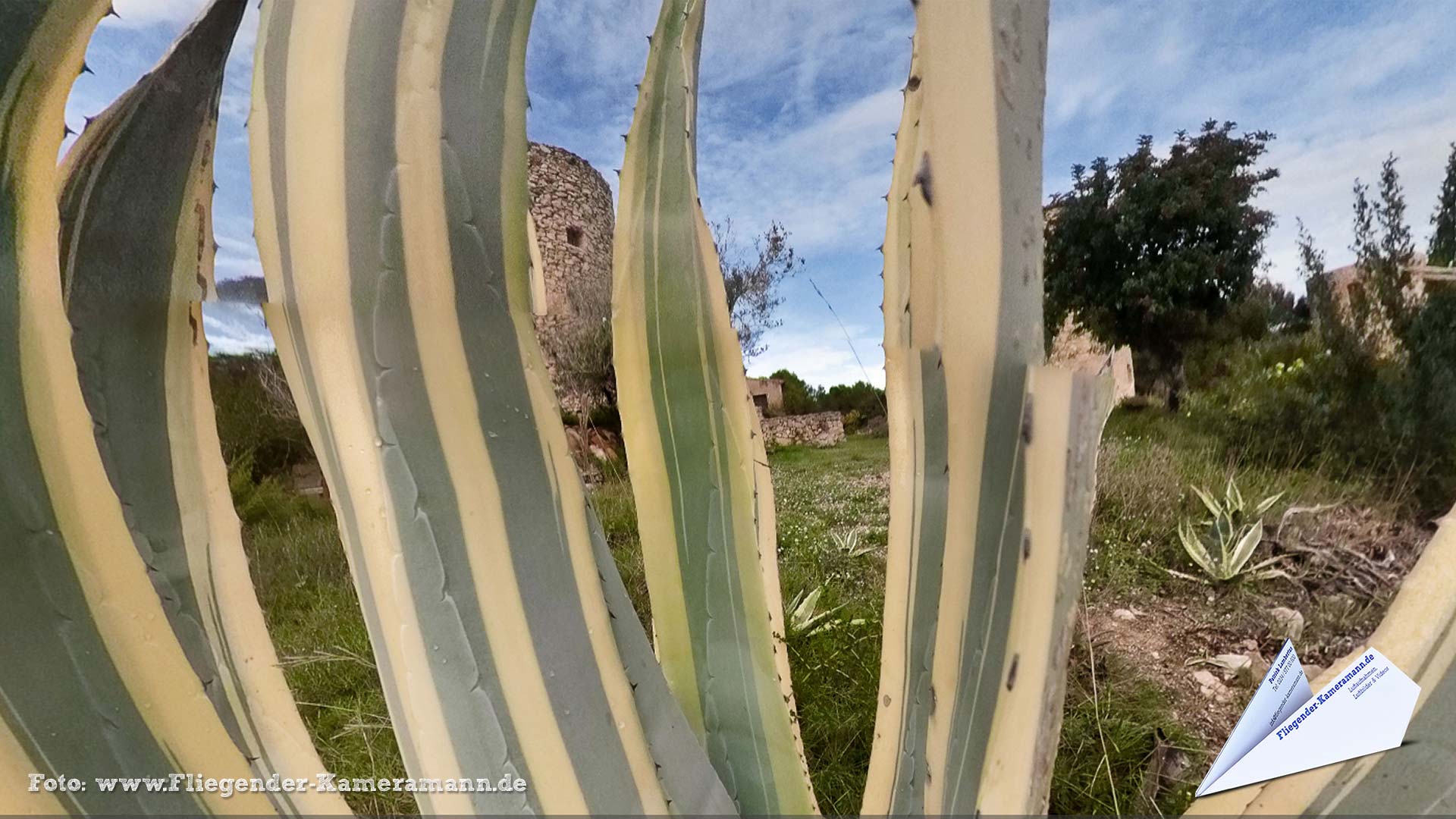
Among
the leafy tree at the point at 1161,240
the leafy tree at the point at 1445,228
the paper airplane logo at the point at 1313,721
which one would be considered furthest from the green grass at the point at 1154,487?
the paper airplane logo at the point at 1313,721

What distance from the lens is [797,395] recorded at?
1.08 meters

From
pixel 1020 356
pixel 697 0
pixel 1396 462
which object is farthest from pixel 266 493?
pixel 1396 462

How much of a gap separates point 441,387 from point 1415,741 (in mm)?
420

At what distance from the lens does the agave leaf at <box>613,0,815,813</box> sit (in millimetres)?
339

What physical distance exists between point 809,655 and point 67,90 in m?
0.83

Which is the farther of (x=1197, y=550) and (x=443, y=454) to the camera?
(x=1197, y=550)

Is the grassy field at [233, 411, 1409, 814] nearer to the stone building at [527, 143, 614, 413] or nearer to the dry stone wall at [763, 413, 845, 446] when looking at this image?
the dry stone wall at [763, 413, 845, 446]

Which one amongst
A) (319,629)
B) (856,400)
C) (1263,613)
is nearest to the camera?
(1263,613)

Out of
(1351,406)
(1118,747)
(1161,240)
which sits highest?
(1161,240)

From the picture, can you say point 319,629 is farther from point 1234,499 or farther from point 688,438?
point 1234,499

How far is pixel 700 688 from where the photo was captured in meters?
0.34

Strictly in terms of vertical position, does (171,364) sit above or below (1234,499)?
above

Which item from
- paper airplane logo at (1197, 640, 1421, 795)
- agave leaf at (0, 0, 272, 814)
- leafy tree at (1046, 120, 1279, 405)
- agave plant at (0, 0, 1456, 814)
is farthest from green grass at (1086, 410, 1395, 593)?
agave leaf at (0, 0, 272, 814)

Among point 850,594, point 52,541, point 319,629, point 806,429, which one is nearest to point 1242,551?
point 850,594
